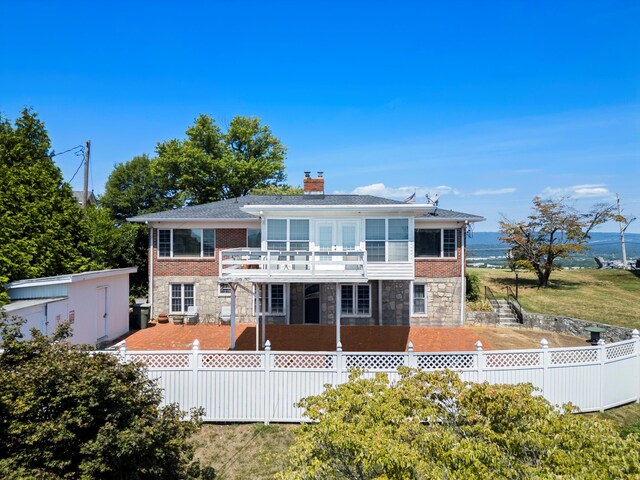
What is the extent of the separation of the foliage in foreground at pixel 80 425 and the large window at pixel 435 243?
14452mm

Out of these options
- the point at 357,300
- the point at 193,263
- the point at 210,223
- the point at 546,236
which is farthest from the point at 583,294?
the point at 193,263

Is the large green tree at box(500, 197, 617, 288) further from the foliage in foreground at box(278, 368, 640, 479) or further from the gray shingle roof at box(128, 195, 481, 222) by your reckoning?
the foliage in foreground at box(278, 368, 640, 479)

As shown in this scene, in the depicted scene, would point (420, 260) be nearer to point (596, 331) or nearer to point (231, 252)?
point (596, 331)

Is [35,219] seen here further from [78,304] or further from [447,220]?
[447,220]

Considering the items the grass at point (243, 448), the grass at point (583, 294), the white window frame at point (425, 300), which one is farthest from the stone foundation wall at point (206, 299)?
the grass at point (583, 294)

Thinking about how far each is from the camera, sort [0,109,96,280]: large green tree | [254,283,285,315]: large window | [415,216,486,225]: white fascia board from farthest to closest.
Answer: [254,283,285,315]: large window → [415,216,486,225]: white fascia board → [0,109,96,280]: large green tree

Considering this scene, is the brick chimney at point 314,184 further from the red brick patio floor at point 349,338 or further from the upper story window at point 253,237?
the red brick patio floor at point 349,338

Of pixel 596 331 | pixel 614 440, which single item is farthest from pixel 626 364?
pixel 614 440

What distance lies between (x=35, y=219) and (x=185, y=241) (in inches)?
242

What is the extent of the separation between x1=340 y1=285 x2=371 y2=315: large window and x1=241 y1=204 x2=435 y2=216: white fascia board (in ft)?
16.5

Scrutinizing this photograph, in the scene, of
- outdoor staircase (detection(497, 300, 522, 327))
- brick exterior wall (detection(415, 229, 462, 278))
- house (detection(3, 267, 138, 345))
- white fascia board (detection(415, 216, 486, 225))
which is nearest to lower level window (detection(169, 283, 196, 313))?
house (detection(3, 267, 138, 345))

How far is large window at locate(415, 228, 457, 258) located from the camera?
18.3 m

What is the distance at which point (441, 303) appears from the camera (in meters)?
18.5

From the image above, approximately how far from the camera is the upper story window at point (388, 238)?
15.0 meters
